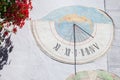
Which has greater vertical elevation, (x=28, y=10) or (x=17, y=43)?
(x=28, y=10)

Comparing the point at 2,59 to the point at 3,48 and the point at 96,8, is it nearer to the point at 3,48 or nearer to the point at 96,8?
the point at 3,48

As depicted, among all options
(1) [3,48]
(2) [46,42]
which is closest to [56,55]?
(2) [46,42]

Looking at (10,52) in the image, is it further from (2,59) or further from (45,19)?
(45,19)

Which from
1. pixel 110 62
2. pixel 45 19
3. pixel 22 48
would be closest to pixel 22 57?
pixel 22 48

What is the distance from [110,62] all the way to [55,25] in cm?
144

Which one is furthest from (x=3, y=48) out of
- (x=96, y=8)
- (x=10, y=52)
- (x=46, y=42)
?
(x=96, y=8)

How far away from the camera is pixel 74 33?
11.2 meters

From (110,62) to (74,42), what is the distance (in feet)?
2.96

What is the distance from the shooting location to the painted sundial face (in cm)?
1112

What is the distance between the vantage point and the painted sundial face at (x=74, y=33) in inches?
438

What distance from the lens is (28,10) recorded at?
1086cm

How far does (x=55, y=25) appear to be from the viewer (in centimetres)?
1122

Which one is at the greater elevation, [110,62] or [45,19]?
[45,19]

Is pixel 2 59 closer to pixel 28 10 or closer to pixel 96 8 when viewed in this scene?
pixel 28 10
